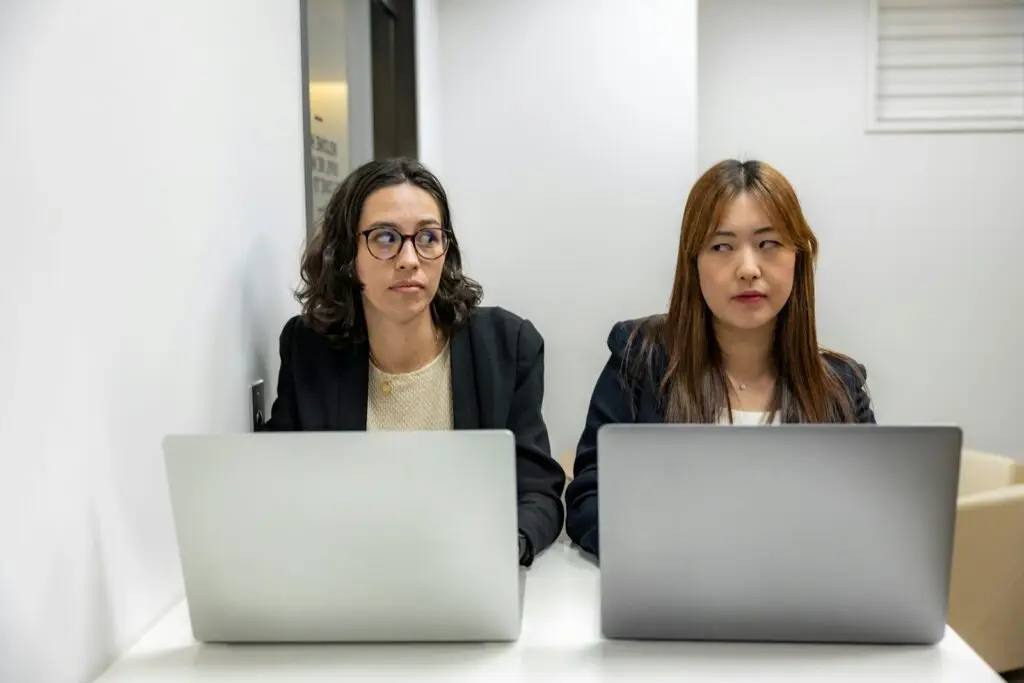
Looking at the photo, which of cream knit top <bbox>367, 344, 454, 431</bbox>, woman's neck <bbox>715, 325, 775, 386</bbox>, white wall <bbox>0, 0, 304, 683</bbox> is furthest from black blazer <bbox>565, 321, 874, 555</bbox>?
white wall <bbox>0, 0, 304, 683</bbox>

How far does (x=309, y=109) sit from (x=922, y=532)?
57.2 inches

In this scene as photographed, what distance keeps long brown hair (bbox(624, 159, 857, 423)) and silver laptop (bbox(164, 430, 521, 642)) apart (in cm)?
65

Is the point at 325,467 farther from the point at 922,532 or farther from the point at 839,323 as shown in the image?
the point at 839,323

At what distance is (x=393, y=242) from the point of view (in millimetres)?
1470

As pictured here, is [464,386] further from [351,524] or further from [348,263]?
[351,524]

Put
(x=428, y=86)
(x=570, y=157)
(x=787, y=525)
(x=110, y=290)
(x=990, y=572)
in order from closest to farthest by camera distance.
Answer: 1. (x=787, y=525)
2. (x=110, y=290)
3. (x=990, y=572)
4. (x=428, y=86)
5. (x=570, y=157)

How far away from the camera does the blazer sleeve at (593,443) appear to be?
4.55ft

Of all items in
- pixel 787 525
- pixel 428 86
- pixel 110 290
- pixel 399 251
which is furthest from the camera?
pixel 428 86

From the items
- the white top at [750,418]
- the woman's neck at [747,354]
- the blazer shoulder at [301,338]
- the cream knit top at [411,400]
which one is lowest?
the white top at [750,418]

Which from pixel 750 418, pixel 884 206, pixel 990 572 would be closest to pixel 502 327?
pixel 750 418

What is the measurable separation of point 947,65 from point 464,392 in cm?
264

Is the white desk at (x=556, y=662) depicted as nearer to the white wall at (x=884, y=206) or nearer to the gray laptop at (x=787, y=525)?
the gray laptop at (x=787, y=525)

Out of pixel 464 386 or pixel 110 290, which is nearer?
pixel 110 290

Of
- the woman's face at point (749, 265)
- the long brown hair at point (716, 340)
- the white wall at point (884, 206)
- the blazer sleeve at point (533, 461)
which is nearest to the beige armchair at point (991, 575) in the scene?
the long brown hair at point (716, 340)
